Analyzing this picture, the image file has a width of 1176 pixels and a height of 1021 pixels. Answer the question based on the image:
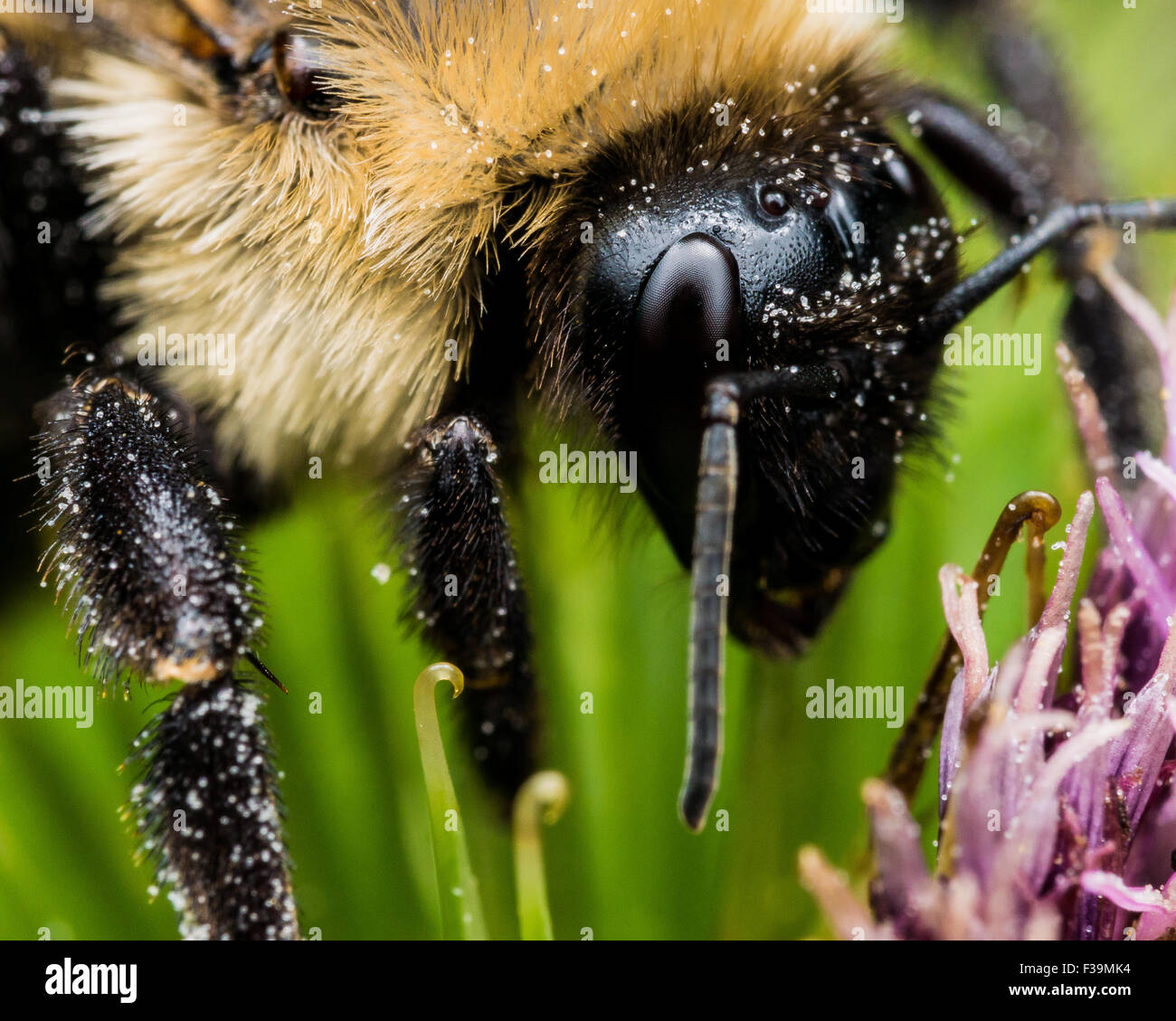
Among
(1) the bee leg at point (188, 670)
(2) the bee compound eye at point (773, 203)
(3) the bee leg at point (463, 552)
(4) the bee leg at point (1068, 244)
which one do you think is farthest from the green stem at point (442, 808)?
(4) the bee leg at point (1068, 244)

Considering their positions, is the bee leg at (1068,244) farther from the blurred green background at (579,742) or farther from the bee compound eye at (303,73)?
the bee compound eye at (303,73)

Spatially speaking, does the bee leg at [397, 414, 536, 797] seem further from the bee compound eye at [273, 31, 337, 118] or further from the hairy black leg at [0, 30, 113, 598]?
the hairy black leg at [0, 30, 113, 598]

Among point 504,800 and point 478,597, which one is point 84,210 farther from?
point 504,800

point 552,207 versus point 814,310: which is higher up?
point 552,207

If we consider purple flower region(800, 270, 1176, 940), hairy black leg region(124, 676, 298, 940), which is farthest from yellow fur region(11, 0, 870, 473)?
purple flower region(800, 270, 1176, 940)

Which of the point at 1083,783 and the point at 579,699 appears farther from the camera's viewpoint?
the point at 579,699

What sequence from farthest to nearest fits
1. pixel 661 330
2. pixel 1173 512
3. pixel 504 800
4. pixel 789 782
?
pixel 789 782, pixel 504 800, pixel 1173 512, pixel 661 330
